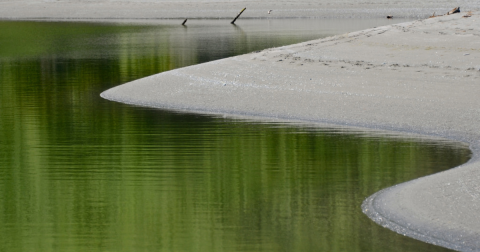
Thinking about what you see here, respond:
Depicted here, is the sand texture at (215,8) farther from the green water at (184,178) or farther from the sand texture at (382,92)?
the green water at (184,178)

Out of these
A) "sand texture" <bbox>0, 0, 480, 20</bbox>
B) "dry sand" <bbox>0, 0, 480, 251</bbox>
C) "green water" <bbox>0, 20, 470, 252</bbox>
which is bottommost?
"green water" <bbox>0, 20, 470, 252</bbox>

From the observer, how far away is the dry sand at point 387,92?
5723 mm

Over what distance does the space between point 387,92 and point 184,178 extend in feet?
14.0

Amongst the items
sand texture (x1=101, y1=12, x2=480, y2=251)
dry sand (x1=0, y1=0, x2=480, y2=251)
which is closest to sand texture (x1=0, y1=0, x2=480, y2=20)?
dry sand (x1=0, y1=0, x2=480, y2=251)

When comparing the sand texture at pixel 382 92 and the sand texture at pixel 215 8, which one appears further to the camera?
the sand texture at pixel 215 8

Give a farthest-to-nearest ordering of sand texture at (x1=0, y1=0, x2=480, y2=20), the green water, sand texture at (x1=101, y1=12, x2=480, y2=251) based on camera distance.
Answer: sand texture at (x1=0, y1=0, x2=480, y2=20)
sand texture at (x1=101, y1=12, x2=480, y2=251)
the green water

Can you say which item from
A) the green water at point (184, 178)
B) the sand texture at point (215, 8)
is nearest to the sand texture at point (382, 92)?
the green water at point (184, 178)

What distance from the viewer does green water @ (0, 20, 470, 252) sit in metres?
5.70

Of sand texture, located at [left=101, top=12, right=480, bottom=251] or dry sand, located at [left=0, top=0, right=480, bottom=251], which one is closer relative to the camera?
dry sand, located at [left=0, top=0, right=480, bottom=251]

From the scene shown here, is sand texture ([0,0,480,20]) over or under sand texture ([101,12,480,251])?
over

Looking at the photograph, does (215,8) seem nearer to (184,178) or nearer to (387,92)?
(387,92)

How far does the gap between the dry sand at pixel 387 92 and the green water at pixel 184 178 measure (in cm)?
30

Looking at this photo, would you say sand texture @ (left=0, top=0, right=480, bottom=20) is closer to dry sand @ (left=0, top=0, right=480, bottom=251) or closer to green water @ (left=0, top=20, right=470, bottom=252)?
dry sand @ (left=0, top=0, right=480, bottom=251)

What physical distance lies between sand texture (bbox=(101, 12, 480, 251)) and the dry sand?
1 centimetres
